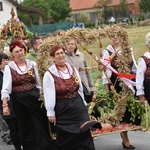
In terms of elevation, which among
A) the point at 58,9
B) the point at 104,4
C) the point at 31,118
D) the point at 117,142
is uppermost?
the point at 104,4

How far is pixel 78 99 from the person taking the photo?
6.15 metres

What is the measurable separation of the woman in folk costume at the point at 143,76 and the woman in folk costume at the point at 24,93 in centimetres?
136

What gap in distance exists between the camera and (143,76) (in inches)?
261

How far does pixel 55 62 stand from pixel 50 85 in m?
0.33

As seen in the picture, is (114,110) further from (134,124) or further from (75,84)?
(75,84)

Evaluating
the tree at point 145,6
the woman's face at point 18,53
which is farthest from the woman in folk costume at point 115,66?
the tree at point 145,6

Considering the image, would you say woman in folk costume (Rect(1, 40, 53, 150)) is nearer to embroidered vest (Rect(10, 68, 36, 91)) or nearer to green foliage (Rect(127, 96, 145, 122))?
embroidered vest (Rect(10, 68, 36, 91))

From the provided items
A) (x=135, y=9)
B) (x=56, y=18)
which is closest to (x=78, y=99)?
(x=56, y=18)

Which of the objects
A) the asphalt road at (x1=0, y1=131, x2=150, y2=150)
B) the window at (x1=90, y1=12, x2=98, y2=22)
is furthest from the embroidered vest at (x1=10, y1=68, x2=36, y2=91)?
the window at (x1=90, y1=12, x2=98, y2=22)

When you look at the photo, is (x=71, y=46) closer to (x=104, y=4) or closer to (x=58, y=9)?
(x=58, y=9)

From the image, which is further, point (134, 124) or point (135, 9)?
point (135, 9)

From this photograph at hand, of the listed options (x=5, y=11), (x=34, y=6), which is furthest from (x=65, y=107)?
(x=34, y=6)

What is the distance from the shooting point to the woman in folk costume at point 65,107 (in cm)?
599

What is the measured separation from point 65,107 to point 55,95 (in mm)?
191
